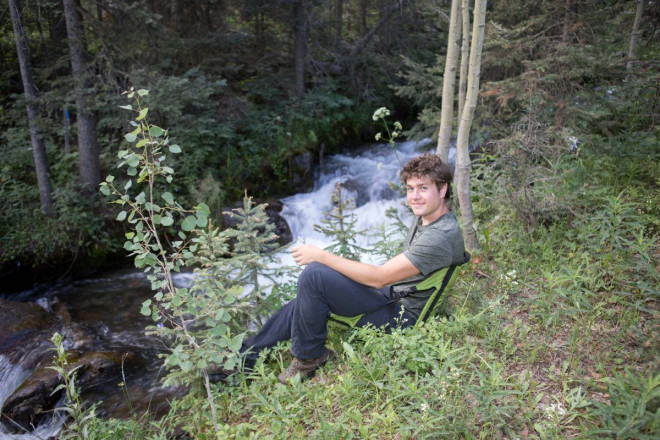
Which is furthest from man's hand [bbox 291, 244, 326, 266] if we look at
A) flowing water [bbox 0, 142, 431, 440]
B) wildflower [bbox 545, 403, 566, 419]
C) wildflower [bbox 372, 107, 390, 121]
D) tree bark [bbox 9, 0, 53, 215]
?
tree bark [bbox 9, 0, 53, 215]

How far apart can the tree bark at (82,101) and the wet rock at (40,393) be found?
163 inches

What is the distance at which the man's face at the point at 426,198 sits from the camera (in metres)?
2.98

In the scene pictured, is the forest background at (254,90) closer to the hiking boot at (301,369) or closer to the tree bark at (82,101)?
the tree bark at (82,101)

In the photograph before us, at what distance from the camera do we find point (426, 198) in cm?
298

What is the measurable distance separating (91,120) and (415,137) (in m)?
6.32

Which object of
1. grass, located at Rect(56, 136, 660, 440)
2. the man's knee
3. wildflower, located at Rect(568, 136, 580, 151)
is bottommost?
grass, located at Rect(56, 136, 660, 440)

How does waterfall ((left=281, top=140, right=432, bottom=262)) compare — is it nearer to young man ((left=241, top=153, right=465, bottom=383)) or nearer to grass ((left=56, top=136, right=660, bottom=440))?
grass ((left=56, top=136, right=660, bottom=440))

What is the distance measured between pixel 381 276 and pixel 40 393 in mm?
4008

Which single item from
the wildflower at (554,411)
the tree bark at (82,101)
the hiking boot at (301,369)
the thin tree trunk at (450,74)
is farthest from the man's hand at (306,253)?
the tree bark at (82,101)

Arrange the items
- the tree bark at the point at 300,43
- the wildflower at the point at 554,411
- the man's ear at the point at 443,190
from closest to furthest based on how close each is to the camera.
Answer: the wildflower at the point at 554,411 → the man's ear at the point at 443,190 → the tree bark at the point at 300,43

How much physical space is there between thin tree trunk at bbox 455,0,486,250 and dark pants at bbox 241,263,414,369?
166 cm

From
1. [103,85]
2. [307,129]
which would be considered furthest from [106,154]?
[307,129]

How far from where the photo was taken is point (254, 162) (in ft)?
30.6

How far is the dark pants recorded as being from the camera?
2951mm
